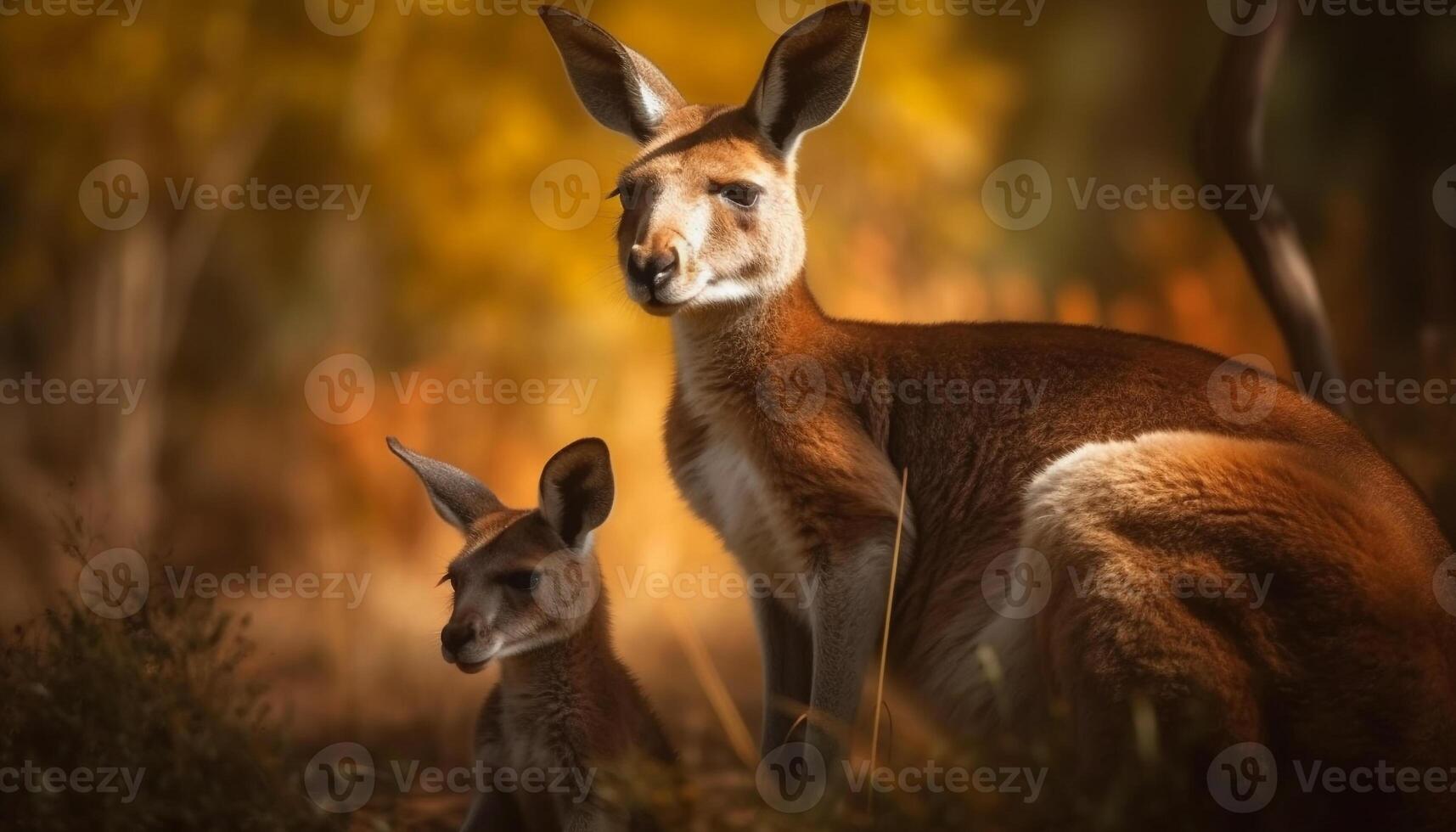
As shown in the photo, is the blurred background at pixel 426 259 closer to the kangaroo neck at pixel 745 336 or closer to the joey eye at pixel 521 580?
the kangaroo neck at pixel 745 336

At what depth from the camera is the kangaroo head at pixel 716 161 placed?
4.27m

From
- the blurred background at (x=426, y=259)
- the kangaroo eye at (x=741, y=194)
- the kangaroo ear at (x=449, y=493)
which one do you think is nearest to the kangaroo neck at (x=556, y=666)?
the kangaroo ear at (x=449, y=493)

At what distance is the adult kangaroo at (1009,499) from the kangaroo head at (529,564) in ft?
1.53

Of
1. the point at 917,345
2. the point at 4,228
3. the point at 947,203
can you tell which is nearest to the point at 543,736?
the point at 917,345

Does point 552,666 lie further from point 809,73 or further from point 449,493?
Answer: point 809,73

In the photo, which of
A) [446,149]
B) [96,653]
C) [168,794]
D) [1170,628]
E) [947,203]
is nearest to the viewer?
[1170,628]

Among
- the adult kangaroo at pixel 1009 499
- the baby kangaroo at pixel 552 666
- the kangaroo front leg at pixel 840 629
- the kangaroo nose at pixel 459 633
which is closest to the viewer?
the adult kangaroo at pixel 1009 499

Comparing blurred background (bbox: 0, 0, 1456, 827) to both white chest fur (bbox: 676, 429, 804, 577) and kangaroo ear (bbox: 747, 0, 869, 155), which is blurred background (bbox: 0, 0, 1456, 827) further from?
kangaroo ear (bbox: 747, 0, 869, 155)

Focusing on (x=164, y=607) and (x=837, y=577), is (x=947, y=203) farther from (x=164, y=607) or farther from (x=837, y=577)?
(x=164, y=607)

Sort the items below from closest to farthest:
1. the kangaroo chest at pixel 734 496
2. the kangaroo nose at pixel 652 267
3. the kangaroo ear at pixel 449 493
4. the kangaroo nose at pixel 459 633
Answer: the kangaroo nose at pixel 459 633 < the kangaroo nose at pixel 652 267 < the kangaroo chest at pixel 734 496 < the kangaroo ear at pixel 449 493

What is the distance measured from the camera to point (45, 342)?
9094 mm

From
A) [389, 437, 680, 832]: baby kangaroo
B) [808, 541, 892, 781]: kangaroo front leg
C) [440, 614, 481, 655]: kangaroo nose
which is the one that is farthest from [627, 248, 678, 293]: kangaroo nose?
[440, 614, 481, 655]: kangaroo nose

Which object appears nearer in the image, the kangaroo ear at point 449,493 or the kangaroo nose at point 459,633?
the kangaroo nose at point 459,633

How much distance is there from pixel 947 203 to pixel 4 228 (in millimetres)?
6003
